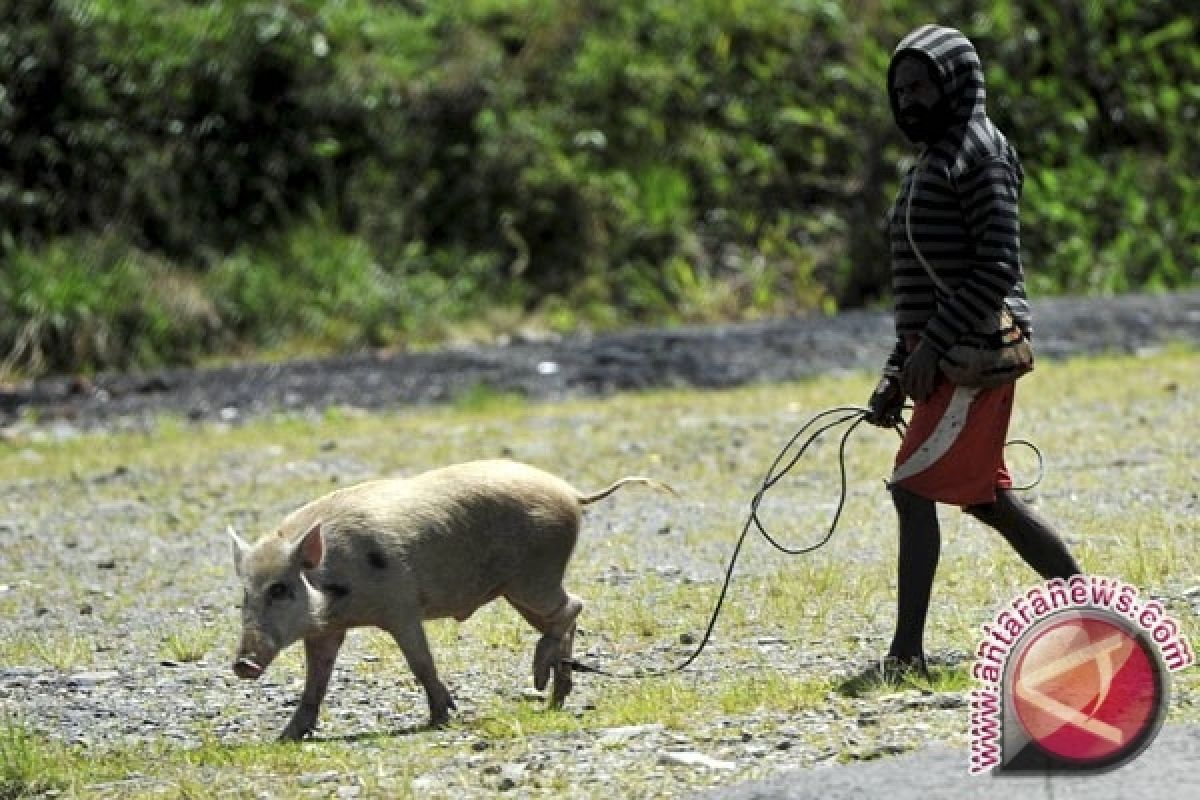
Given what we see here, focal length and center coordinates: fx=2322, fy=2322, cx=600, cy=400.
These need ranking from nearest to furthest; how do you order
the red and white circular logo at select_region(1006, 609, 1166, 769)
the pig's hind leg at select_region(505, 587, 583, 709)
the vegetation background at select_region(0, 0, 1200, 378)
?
the red and white circular logo at select_region(1006, 609, 1166, 769) → the pig's hind leg at select_region(505, 587, 583, 709) → the vegetation background at select_region(0, 0, 1200, 378)

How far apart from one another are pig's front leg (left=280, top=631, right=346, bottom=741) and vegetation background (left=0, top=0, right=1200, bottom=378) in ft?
40.4

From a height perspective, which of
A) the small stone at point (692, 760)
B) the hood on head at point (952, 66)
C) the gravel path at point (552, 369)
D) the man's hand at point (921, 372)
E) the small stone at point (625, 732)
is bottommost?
the gravel path at point (552, 369)

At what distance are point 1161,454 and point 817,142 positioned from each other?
10959 millimetres

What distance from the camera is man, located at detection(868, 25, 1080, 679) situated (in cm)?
726

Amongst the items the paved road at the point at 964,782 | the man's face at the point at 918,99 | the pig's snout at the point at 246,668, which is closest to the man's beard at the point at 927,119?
the man's face at the point at 918,99

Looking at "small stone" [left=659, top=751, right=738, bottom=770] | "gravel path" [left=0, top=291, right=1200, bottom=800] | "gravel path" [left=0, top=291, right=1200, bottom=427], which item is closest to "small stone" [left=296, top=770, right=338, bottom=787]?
"gravel path" [left=0, top=291, right=1200, bottom=800]

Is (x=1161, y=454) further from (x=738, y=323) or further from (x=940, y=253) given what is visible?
(x=738, y=323)

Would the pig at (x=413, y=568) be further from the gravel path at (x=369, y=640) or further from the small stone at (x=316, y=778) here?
the small stone at (x=316, y=778)

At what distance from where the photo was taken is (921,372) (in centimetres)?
732

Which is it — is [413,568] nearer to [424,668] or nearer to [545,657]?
[424,668]

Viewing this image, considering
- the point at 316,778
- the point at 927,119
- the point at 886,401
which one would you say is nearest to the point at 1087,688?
the point at 886,401

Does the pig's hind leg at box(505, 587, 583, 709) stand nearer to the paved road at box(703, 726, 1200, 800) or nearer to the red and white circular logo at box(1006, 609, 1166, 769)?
the paved road at box(703, 726, 1200, 800)

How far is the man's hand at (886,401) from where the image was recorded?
24.6 ft

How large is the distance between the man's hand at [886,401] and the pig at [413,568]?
106cm
